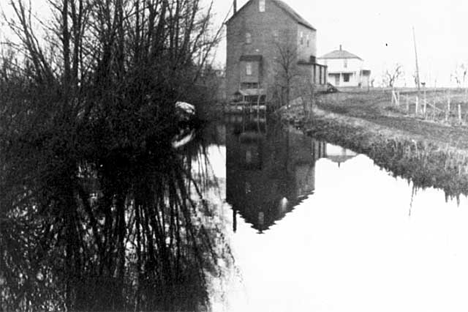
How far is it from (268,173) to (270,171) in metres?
Answer: 0.56

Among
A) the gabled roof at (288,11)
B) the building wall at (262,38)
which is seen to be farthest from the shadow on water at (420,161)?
the gabled roof at (288,11)

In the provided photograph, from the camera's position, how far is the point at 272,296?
6.91 metres

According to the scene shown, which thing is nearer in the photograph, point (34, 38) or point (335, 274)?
point (335, 274)

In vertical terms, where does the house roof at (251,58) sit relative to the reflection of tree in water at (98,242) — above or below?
above

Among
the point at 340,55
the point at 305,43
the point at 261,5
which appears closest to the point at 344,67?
the point at 340,55

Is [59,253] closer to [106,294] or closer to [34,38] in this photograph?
[106,294]

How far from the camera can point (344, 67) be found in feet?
258

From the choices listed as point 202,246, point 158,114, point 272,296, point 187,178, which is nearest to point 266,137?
point 158,114

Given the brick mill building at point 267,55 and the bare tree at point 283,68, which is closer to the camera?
the bare tree at point 283,68

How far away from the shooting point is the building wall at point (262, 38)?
5906 cm

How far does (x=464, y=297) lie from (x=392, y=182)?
8882mm

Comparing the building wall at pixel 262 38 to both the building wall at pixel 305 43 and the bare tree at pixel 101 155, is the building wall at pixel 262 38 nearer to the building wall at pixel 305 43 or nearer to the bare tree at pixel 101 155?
the building wall at pixel 305 43

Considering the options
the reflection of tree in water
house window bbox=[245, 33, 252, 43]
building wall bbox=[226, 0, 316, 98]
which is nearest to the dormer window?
building wall bbox=[226, 0, 316, 98]

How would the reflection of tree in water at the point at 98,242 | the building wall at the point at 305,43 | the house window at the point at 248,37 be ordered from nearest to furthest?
the reflection of tree in water at the point at 98,242 → the building wall at the point at 305,43 → the house window at the point at 248,37
